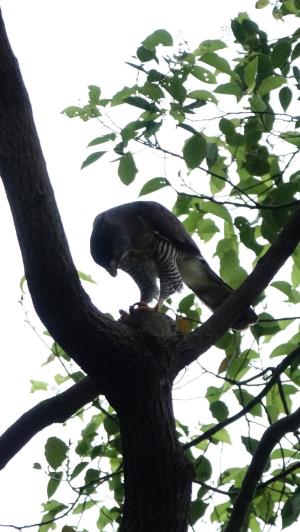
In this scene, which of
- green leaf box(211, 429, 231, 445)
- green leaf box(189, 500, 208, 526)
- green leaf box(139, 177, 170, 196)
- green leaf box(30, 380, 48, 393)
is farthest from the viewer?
green leaf box(30, 380, 48, 393)

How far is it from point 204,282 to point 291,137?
2442 mm

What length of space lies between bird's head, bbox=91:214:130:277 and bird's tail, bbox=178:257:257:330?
59 cm

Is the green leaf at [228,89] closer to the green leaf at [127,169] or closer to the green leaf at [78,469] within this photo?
the green leaf at [127,169]

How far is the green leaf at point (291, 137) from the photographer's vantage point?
157 inches

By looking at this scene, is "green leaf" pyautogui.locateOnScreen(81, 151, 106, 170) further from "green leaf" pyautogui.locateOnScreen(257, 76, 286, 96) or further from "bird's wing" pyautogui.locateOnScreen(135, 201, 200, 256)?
"bird's wing" pyautogui.locateOnScreen(135, 201, 200, 256)

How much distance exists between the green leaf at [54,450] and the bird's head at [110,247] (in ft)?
7.67

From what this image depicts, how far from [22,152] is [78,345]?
2.29ft

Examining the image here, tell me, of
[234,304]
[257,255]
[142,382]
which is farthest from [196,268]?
[142,382]

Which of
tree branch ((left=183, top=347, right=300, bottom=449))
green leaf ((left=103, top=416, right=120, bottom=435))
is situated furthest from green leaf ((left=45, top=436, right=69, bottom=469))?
tree branch ((left=183, top=347, right=300, bottom=449))

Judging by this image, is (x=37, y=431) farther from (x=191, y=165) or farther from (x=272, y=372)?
(x=191, y=165)

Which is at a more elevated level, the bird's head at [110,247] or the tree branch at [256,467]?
the bird's head at [110,247]

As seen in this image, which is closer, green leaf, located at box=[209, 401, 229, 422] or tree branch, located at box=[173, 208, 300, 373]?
tree branch, located at box=[173, 208, 300, 373]

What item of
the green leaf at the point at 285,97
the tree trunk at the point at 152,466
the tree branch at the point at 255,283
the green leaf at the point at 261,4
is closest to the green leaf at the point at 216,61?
the green leaf at the point at 285,97

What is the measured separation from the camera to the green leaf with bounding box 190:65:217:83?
3602 millimetres
